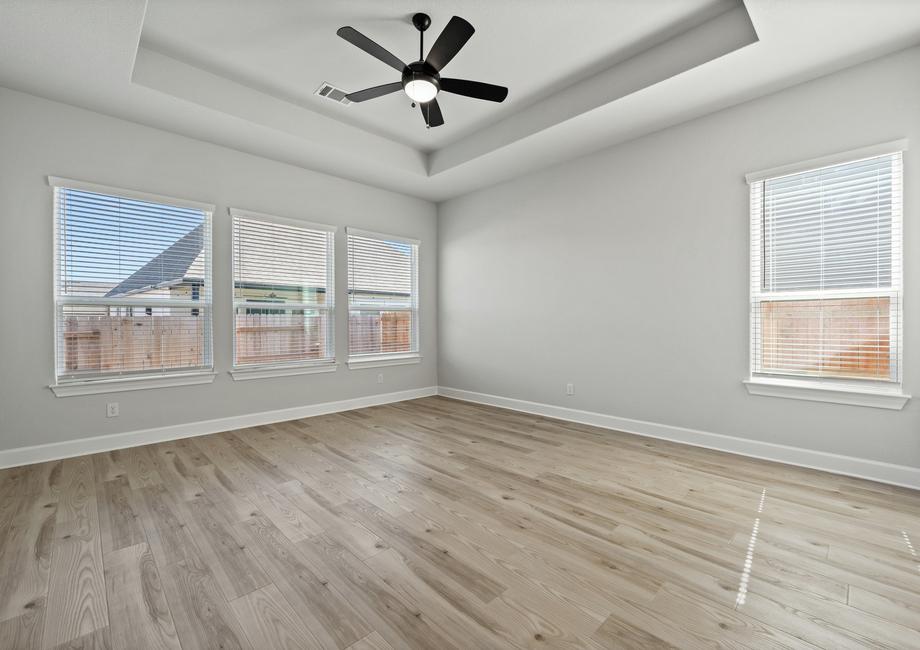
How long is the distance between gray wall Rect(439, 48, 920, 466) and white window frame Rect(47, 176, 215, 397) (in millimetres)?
3201

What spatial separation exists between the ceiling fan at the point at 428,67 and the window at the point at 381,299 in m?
2.58

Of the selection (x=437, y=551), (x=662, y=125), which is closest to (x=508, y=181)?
(x=662, y=125)

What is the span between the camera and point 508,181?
17.5 feet

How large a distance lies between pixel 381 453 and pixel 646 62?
12.6 ft

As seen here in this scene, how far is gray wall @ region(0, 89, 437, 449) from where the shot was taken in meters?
3.25

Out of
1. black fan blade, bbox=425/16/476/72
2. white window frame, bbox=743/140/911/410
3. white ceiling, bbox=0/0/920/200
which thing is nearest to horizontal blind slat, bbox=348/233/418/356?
white ceiling, bbox=0/0/920/200

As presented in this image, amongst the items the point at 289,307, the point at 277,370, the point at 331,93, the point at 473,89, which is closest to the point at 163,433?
the point at 277,370

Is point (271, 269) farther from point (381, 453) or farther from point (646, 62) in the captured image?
point (646, 62)

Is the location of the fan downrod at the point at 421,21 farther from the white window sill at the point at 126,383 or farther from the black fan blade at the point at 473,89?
the white window sill at the point at 126,383

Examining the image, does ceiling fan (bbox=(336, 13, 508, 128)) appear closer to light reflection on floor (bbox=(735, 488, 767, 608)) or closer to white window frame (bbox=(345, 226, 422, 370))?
white window frame (bbox=(345, 226, 422, 370))

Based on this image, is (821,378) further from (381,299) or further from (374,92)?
(381,299)

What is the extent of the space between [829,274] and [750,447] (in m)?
1.49

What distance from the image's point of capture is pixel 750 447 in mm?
3426

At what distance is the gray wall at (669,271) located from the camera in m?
2.91
